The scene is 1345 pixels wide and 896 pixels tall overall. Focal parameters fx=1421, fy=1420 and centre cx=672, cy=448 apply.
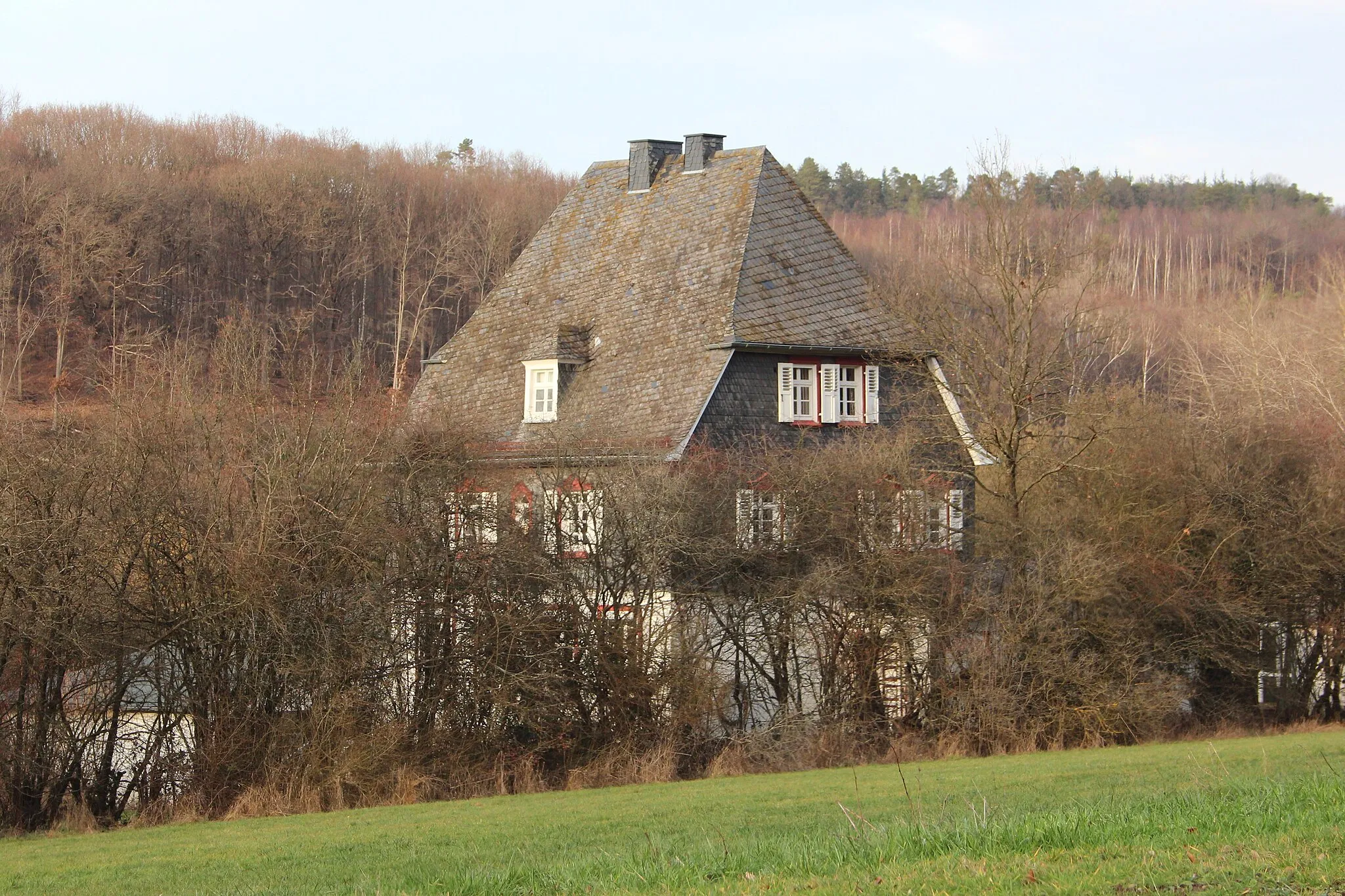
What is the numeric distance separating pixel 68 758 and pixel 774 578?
1166 centimetres

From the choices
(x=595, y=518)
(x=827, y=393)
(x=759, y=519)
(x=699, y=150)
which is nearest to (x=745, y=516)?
(x=759, y=519)

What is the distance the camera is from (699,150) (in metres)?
34.7

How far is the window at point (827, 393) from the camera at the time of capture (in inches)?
1175

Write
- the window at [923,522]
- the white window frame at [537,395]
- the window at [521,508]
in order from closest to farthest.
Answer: the window at [521,508], the window at [923,522], the white window frame at [537,395]

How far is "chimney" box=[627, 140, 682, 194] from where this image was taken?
1388 inches

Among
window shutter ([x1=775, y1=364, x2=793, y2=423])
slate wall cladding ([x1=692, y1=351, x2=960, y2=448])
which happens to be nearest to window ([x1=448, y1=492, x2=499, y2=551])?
slate wall cladding ([x1=692, y1=351, x2=960, y2=448])

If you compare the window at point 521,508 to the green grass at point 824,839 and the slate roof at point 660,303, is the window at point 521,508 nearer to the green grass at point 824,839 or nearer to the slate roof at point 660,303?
the slate roof at point 660,303

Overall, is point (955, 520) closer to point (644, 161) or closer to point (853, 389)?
point (853, 389)

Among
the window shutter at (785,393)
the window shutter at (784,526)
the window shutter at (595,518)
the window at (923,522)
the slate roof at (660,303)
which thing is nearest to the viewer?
the window shutter at (595,518)

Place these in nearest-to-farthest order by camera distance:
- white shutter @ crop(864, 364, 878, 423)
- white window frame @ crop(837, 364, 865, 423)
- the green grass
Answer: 1. the green grass
2. white window frame @ crop(837, 364, 865, 423)
3. white shutter @ crop(864, 364, 878, 423)

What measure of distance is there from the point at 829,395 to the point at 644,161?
882 centimetres

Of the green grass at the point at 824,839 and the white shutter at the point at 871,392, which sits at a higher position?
the white shutter at the point at 871,392

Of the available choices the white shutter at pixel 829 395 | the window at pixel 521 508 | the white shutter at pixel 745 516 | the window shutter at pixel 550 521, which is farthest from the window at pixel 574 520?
the white shutter at pixel 829 395

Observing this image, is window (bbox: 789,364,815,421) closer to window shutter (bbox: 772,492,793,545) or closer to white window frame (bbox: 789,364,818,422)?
white window frame (bbox: 789,364,818,422)
